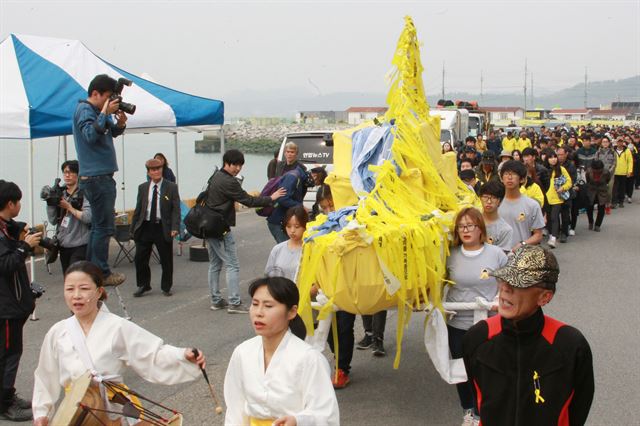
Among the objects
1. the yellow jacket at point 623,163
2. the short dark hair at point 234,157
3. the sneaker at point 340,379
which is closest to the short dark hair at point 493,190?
the sneaker at point 340,379

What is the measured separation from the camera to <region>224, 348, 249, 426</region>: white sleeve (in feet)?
10.5

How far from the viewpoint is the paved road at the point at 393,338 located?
17.7 ft

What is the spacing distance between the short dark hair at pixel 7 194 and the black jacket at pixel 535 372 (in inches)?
148

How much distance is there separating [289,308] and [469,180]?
247 inches

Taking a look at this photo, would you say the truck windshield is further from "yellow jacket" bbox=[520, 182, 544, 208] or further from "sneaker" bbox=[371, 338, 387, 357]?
"sneaker" bbox=[371, 338, 387, 357]

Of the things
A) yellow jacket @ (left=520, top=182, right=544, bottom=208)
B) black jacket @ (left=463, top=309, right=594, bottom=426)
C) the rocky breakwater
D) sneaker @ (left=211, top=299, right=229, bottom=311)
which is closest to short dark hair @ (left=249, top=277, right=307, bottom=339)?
black jacket @ (left=463, top=309, right=594, bottom=426)

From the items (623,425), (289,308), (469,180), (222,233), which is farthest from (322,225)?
(469,180)

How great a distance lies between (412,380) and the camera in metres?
5.97

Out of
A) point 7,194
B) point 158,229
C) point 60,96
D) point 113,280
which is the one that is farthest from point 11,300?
point 60,96

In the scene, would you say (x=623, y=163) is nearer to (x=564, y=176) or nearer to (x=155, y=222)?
(x=564, y=176)

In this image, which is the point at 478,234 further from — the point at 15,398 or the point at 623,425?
the point at 15,398

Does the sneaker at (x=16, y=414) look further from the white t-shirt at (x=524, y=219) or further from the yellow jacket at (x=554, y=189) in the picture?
the yellow jacket at (x=554, y=189)

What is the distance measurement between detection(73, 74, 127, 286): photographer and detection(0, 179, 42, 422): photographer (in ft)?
5.12

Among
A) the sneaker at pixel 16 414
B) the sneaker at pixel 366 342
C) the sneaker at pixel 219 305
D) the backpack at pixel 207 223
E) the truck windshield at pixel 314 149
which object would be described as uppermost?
the truck windshield at pixel 314 149
